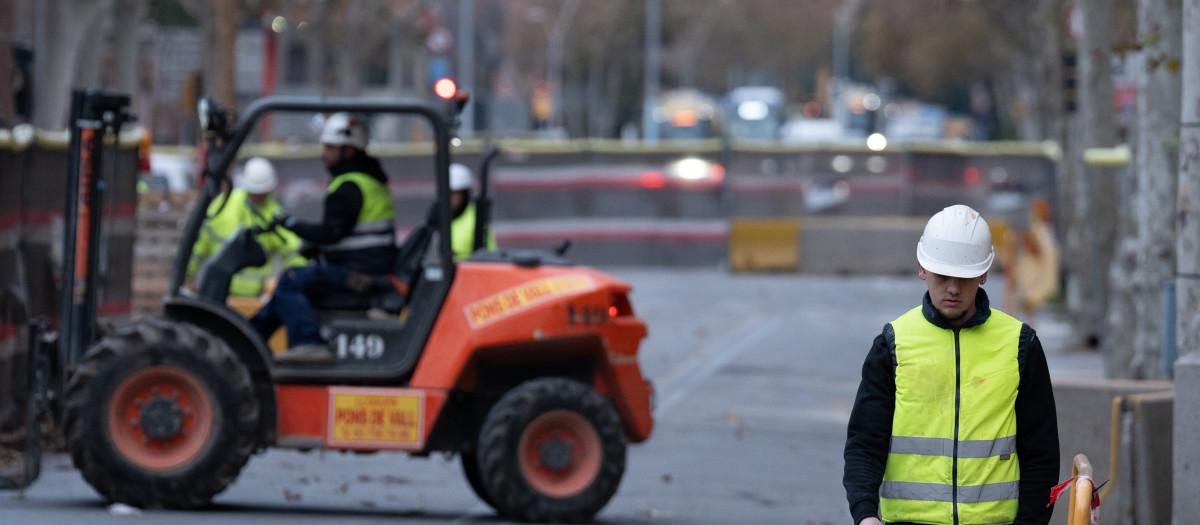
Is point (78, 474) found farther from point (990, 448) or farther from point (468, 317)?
point (990, 448)

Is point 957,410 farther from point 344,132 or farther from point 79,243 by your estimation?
point 79,243

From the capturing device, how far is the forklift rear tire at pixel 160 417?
8508 mm

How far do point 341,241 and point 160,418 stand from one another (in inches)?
46.0

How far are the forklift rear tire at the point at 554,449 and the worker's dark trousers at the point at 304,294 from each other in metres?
0.95

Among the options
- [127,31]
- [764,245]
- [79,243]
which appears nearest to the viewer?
[79,243]

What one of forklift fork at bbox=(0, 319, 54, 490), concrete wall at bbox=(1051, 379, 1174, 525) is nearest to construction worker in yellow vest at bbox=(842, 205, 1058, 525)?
concrete wall at bbox=(1051, 379, 1174, 525)

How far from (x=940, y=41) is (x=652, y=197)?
28.6 metres

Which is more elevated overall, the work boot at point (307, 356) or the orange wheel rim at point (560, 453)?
the work boot at point (307, 356)

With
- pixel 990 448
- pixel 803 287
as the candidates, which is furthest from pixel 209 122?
pixel 803 287

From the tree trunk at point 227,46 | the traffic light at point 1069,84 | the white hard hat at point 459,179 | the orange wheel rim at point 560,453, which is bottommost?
the orange wheel rim at point 560,453

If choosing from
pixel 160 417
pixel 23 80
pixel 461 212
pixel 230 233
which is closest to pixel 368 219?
pixel 160 417

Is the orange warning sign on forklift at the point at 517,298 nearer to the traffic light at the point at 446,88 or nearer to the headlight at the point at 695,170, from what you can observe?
the traffic light at the point at 446,88

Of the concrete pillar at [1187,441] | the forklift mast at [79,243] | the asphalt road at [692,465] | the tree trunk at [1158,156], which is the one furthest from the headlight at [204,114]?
the tree trunk at [1158,156]

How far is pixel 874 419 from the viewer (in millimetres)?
4664
